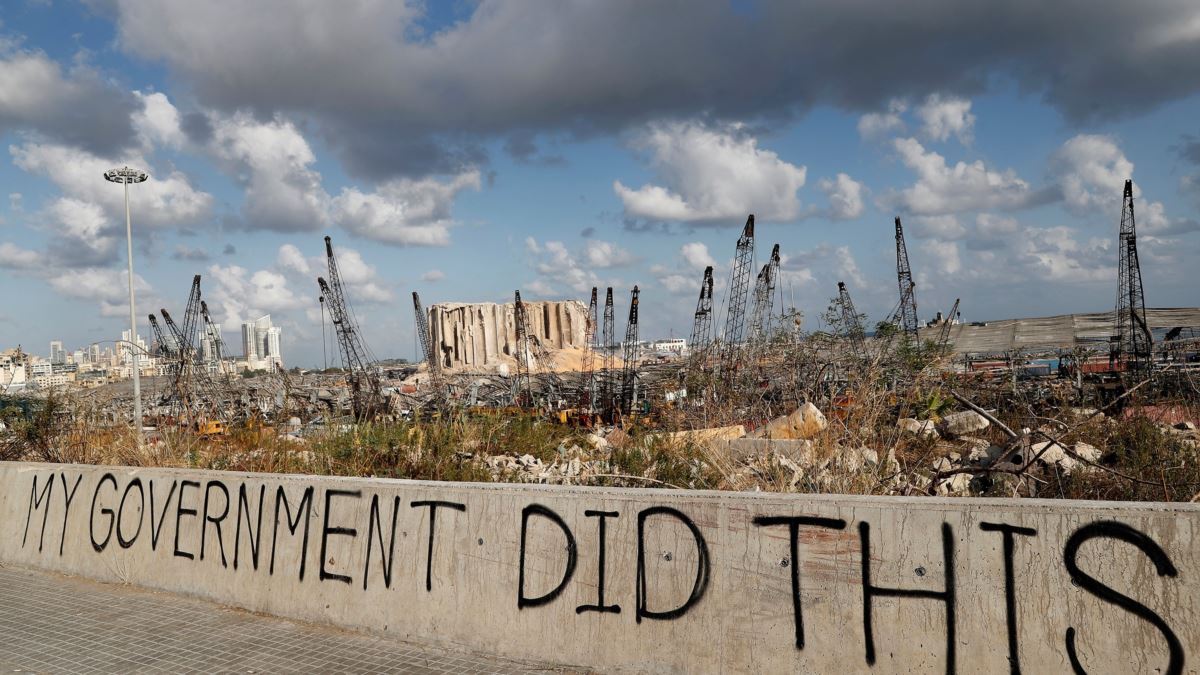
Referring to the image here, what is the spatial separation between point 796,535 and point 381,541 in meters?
2.99

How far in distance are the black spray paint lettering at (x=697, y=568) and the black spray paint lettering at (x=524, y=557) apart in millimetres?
453

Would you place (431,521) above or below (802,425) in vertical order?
below

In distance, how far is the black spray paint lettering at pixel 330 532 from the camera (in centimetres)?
632

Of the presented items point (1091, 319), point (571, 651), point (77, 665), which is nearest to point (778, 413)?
point (571, 651)

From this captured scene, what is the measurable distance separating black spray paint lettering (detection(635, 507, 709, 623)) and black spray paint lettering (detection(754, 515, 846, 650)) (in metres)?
0.40

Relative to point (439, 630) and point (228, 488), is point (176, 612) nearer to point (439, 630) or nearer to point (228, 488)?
point (228, 488)

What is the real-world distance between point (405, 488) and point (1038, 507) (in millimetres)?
3996

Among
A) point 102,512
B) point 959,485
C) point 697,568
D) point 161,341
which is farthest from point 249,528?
point 161,341

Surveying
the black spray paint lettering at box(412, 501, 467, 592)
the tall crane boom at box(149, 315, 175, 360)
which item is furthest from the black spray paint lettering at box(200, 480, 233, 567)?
the tall crane boom at box(149, 315, 175, 360)

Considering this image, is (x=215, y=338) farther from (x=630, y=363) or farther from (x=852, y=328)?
(x=852, y=328)

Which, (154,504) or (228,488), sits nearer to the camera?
(228,488)

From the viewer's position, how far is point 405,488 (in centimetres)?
616

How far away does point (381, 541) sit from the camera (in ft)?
20.2

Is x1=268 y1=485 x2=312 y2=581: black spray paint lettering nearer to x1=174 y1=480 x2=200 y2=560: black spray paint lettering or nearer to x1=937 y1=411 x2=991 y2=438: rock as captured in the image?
x1=174 y1=480 x2=200 y2=560: black spray paint lettering
